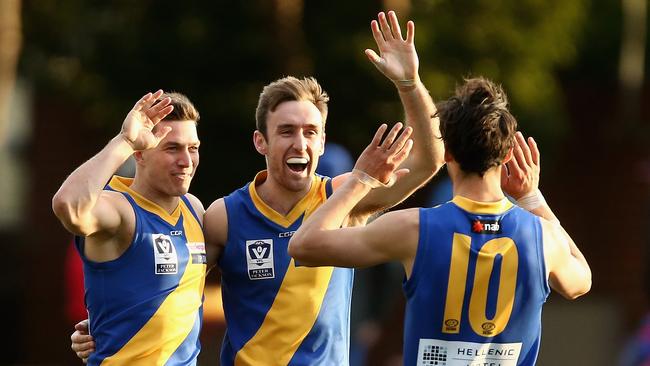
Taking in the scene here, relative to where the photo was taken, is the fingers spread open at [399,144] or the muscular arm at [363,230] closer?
the muscular arm at [363,230]

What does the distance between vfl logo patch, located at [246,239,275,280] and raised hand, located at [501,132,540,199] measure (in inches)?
50.0

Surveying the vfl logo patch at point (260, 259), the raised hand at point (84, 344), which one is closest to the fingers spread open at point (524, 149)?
the vfl logo patch at point (260, 259)

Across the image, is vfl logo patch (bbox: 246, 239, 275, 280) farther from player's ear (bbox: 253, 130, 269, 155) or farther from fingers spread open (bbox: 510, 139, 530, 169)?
fingers spread open (bbox: 510, 139, 530, 169)

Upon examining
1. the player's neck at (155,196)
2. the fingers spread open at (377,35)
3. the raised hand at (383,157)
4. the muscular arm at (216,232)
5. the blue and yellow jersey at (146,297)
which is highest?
the fingers spread open at (377,35)

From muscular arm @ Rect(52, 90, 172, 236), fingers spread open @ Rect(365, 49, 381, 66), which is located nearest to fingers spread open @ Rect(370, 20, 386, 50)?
fingers spread open @ Rect(365, 49, 381, 66)

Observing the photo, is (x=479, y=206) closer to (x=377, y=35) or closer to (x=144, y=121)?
(x=377, y=35)

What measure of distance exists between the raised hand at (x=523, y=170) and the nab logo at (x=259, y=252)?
128cm

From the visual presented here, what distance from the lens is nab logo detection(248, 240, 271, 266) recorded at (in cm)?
692

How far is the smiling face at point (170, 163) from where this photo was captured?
22.6 feet

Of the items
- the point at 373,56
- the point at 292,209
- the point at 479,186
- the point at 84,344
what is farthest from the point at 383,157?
the point at 84,344

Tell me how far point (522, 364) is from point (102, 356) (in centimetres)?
210

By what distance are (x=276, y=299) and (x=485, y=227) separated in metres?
1.43

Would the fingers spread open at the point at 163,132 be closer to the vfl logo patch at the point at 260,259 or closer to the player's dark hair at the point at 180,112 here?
the player's dark hair at the point at 180,112

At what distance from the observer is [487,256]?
5785 millimetres
